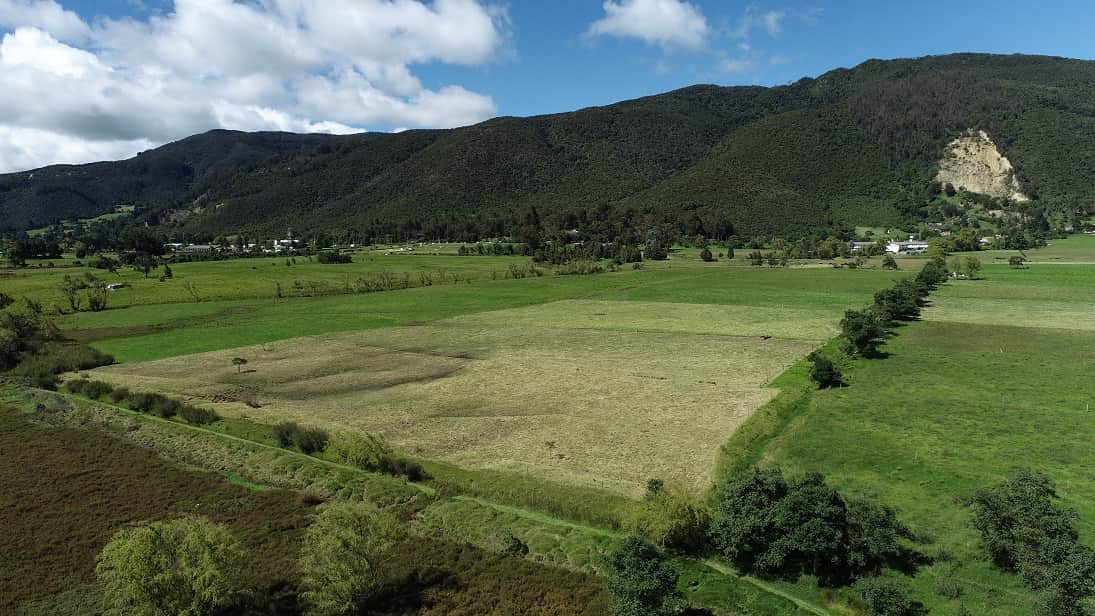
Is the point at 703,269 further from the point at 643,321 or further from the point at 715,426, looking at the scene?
the point at 715,426

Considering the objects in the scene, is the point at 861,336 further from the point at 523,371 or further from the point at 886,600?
the point at 886,600

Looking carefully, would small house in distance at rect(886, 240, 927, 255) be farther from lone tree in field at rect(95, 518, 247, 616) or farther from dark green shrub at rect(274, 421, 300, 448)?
lone tree in field at rect(95, 518, 247, 616)

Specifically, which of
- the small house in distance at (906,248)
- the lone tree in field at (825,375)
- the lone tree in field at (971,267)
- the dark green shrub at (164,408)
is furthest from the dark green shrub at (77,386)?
the small house in distance at (906,248)

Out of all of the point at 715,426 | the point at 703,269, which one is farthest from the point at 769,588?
the point at 703,269

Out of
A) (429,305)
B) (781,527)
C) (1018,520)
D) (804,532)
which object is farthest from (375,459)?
(429,305)

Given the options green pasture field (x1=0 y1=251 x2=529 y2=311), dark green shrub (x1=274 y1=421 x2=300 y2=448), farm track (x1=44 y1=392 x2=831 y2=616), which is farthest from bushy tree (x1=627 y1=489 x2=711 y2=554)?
green pasture field (x1=0 y1=251 x2=529 y2=311)
